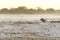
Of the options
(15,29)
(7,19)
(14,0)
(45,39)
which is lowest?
(45,39)

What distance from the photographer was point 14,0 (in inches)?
79.9

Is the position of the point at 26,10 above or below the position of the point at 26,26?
above

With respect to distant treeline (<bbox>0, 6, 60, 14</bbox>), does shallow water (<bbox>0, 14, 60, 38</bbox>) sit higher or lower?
lower

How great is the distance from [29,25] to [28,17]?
0.12 meters

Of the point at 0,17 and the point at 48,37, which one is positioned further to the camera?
the point at 0,17

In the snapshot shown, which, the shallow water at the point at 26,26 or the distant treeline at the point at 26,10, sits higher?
the distant treeline at the point at 26,10

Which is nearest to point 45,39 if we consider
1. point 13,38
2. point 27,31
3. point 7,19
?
point 27,31

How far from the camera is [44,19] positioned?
2023 mm

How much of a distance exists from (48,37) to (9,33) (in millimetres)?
552

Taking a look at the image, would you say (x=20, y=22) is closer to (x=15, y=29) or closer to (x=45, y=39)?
(x=15, y=29)

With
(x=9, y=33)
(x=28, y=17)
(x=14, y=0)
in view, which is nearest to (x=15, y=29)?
(x=9, y=33)

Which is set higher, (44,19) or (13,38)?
(44,19)

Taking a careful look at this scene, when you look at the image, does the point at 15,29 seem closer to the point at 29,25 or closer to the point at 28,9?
Answer: the point at 29,25

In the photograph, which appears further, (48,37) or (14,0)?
(14,0)
